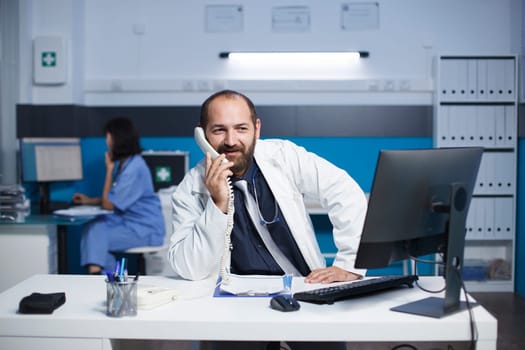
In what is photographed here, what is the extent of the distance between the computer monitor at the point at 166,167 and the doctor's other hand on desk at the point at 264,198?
2.78 m

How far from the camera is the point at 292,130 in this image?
17.0 feet

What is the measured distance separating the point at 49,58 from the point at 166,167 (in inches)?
49.6

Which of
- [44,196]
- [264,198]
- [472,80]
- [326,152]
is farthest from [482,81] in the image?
[44,196]

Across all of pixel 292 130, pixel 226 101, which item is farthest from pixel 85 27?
pixel 226 101

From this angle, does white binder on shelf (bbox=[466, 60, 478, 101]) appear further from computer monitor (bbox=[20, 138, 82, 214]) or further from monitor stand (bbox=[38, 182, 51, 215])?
monitor stand (bbox=[38, 182, 51, 215])

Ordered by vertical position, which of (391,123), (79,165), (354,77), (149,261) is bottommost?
(149,261)

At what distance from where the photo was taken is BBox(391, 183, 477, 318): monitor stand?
163cm

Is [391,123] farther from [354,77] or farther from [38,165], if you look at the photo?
[38,165]

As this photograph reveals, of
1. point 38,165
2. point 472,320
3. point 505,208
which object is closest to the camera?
point 472,320

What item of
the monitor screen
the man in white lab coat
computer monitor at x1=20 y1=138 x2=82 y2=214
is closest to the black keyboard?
the man in white lab coat

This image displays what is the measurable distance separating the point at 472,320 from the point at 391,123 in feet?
12.4

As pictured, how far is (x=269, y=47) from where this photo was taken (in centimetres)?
521

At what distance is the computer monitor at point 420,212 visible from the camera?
1.59 meters

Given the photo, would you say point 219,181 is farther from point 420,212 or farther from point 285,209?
point 420,212
